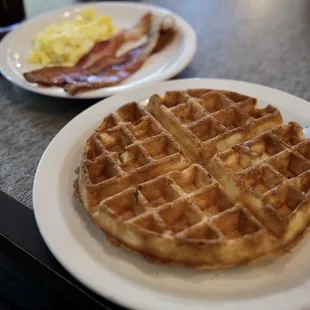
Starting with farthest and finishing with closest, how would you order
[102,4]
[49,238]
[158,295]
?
1. [102,4]
2. [49,238]
3. [158,295]

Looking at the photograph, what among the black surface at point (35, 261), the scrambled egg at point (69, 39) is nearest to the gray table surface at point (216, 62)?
the black surface at point (35, 261)

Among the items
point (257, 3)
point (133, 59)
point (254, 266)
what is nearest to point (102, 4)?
point (133, 59)

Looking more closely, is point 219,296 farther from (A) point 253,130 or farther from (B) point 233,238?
(A) point 253,130

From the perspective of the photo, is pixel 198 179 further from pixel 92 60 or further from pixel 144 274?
pixel 92 60

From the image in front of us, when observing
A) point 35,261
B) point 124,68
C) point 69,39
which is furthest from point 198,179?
point 69,39

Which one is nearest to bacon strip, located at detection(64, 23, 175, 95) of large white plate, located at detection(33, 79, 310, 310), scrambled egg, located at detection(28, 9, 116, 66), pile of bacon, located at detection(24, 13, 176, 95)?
pile of bacon, located at detection(24, 13, 176, 95)

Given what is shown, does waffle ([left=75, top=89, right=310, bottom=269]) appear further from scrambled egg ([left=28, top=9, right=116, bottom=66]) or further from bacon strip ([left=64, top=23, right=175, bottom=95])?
scrambled egg ([left=28, top=9, right=116, bottom=66])

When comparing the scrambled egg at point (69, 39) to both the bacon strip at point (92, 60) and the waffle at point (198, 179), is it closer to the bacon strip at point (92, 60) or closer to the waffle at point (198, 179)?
the bacon strip at point (92, 60)
